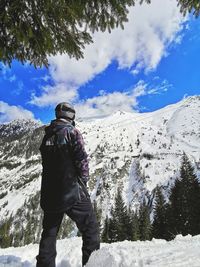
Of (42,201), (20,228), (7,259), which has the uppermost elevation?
(20,228)

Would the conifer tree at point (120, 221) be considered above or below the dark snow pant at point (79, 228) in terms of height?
above

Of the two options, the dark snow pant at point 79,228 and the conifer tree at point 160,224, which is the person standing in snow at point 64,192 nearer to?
the dark snow pant at point 79,228

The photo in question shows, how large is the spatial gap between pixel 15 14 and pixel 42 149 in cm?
240

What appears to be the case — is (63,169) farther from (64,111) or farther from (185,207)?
(185,207)

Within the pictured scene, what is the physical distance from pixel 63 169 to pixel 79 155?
0.30m

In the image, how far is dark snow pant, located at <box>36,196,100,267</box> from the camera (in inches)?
A: 181

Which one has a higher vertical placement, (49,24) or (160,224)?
(160,224)

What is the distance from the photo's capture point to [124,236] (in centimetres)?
4488

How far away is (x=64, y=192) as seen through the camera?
15.0 ft

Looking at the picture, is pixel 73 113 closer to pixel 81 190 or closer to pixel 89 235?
pixel 81 190

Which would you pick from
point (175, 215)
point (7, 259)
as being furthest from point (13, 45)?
point (175, 215)

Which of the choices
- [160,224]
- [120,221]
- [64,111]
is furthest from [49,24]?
[120,221]

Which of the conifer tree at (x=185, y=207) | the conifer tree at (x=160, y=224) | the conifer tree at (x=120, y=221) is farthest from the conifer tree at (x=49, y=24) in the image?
the conifer tree at (x=120, y=221)

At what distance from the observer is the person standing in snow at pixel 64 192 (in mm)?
4559
